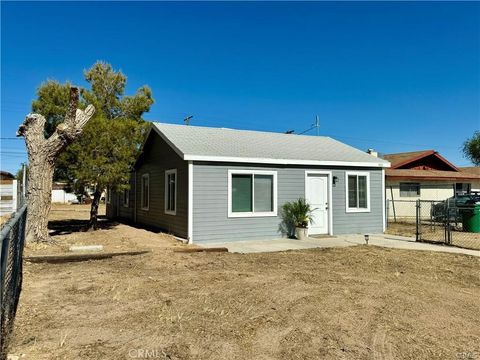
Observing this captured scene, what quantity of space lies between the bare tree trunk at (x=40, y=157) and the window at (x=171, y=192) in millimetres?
3374

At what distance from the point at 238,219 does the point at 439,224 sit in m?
10.5

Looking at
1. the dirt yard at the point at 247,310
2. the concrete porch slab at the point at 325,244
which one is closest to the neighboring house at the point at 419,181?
the concrete porch slab at the point at 325,244

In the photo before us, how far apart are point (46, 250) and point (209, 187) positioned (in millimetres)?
4517

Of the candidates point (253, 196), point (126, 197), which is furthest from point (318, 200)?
point (126, 197)

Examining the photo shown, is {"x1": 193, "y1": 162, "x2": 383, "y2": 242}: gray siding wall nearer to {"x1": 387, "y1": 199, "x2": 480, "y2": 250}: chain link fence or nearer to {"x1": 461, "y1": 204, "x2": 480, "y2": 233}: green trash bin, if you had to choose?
{"x1": 387, "y1": 199, "x2": 480, "y2": 250}: chain link fence

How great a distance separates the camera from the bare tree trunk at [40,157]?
995cm

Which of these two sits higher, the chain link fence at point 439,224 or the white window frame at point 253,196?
the white window frame at point 253,196

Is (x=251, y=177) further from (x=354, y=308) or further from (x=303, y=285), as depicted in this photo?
(x=354, y=308)

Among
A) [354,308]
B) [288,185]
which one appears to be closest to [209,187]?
[288,185]

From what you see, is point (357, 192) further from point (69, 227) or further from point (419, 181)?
point (69, 227)

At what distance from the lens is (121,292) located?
→ 565 centimetres

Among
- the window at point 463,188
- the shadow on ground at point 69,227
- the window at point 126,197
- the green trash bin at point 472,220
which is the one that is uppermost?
the window at point 463,188

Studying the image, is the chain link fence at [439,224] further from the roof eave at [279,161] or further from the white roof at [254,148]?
the white roof at [254,148]

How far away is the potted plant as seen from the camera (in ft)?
39.3
